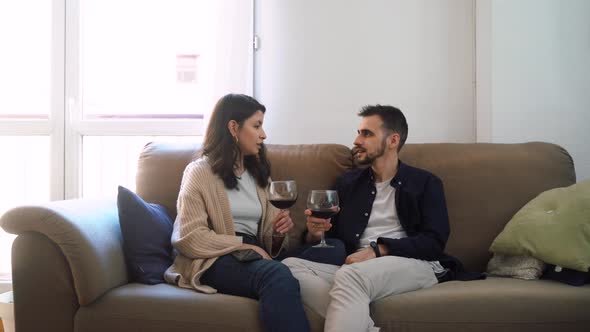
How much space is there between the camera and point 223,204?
6.71 feet

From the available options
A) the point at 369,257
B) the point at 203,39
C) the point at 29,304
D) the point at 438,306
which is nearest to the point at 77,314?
the point at 29,304

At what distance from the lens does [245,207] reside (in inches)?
84.1

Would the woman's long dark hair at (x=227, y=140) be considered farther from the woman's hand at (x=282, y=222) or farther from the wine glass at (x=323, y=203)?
the wine glass at (x=323, y=203)

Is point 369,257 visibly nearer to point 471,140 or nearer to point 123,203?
point 123,203

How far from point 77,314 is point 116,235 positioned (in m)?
0.32

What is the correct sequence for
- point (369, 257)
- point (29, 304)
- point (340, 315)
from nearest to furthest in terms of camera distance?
point (340, 315) < point (29, 304) < point (369, 257)

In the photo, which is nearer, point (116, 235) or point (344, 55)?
point (116, 235)

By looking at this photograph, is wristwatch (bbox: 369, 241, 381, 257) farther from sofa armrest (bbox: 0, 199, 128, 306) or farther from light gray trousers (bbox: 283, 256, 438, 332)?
sofa armrest (bbox: 0, 199, 128, 306)

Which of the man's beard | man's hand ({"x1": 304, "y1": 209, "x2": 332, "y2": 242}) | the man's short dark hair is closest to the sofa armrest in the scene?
man's hand ({"x1": 304, "y1": 209, "x2": 332, "y2": 242})

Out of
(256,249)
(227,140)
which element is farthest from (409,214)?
(227,140)

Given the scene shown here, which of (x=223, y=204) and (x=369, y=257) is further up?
(x=223, y=204)

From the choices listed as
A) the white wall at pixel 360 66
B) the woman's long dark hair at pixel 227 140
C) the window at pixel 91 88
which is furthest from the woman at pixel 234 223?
the window at pixel 91 88

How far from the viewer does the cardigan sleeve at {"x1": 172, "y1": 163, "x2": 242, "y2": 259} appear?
6.26ft

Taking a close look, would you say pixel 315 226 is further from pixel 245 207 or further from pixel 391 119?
pixel 391 119
